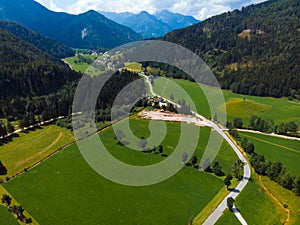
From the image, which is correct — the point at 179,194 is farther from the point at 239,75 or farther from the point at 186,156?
the point at 239,75

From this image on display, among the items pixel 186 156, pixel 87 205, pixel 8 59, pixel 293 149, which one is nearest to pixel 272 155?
pixel 293 149

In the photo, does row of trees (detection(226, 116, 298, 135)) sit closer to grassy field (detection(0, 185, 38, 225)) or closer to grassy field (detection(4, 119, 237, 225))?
grassy field (detection(4, 119, 237, 225))

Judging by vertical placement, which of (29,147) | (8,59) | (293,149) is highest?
(8,59)

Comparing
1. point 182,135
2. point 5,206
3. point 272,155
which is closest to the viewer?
point 5,206

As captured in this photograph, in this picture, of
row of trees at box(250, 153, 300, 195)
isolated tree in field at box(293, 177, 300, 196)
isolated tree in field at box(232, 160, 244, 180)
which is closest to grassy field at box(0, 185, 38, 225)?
isolated tree in field at box(232, 160, 244, 180)

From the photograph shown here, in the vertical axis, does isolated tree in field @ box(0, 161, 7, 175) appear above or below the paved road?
above

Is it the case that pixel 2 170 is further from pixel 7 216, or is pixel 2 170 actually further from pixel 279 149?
pixel 279 149


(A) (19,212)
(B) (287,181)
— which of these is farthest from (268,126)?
(A) (19,212)

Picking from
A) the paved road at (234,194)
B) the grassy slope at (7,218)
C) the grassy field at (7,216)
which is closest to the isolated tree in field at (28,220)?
the grassy field at (7,216)
